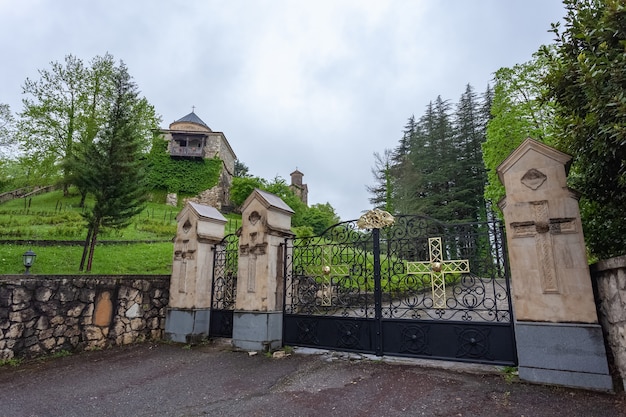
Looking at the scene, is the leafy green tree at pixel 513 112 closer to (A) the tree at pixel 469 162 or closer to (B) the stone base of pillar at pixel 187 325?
(A) the tree at pixel 469 162

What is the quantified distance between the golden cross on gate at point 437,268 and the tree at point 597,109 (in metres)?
1.69

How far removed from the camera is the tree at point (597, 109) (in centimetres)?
334

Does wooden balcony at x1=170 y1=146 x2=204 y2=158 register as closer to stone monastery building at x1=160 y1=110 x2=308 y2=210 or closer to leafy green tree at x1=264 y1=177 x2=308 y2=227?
stone monastery building at x1=160 y1=110 x2=308 y2=210

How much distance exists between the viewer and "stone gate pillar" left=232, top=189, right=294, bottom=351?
6191 millimetres

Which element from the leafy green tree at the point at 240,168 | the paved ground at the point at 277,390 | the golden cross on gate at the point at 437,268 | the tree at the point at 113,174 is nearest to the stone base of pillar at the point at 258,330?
the paved ground at the point at 277,390

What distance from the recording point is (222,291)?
776cm

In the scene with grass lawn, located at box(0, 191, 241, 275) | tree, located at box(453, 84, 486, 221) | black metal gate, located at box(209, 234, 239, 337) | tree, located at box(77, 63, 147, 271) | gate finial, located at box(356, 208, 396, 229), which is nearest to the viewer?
gate finial, located at box(356, 208, 396, 229)

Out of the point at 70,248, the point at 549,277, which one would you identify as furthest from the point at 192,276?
the point at 70,248

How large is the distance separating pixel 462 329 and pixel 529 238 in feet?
5.06

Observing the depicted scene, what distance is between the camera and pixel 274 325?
6.25 m

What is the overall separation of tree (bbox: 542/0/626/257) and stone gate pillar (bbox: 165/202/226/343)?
21.7ft

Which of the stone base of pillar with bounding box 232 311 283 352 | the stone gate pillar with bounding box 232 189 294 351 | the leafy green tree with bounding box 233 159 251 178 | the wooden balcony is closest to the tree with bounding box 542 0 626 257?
the stone gate pillar with bounding box 232 189 294 351

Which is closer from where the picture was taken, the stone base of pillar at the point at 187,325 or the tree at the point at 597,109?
the tree at the point at 597,109

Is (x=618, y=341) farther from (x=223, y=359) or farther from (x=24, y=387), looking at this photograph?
(x=24, y=387)
